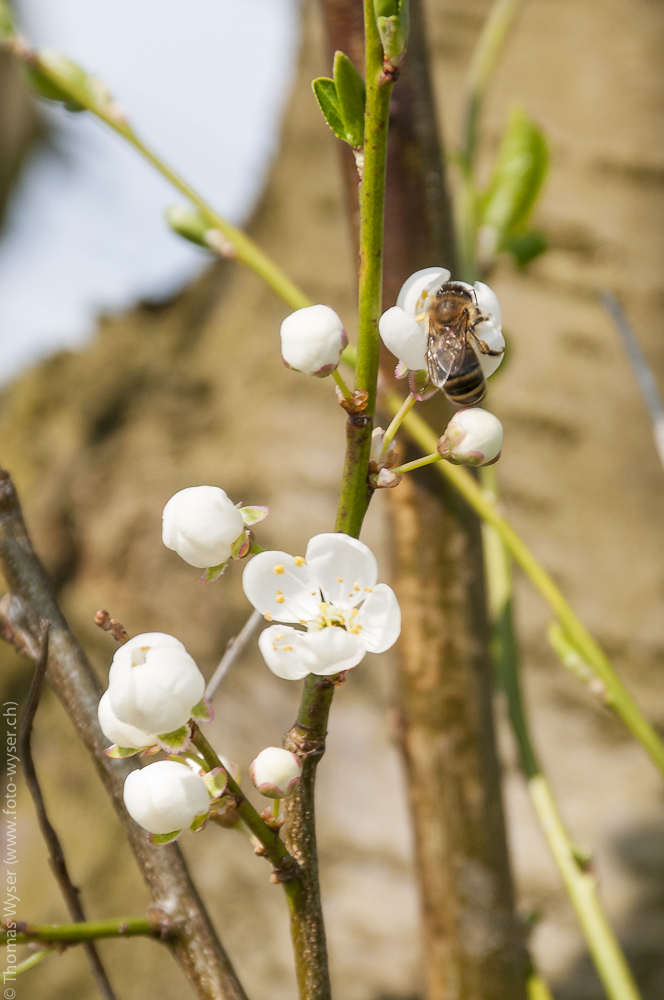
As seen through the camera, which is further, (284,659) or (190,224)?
(190,224)

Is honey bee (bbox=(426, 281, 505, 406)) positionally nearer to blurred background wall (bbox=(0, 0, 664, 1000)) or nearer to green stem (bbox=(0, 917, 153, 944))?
green stem (bbox=(0, 917, 153, 944))

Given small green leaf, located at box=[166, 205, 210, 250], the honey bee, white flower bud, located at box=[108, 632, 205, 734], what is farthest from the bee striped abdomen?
small green leaf, located at box=[166, 205, 210, 250]

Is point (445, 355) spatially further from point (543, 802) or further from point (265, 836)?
point (543, 802)

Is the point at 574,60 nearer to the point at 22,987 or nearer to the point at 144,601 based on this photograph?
the point at 144,601

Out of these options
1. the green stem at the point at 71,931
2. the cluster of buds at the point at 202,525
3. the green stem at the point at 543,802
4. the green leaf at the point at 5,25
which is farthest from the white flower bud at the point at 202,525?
the green leaf at the point at 5,25

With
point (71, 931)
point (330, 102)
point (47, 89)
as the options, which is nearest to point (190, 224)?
point (47, 89)

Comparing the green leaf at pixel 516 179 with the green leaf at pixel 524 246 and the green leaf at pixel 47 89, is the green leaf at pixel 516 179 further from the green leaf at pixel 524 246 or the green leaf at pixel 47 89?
the green leaf at pixel 47 89
